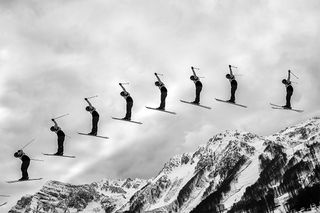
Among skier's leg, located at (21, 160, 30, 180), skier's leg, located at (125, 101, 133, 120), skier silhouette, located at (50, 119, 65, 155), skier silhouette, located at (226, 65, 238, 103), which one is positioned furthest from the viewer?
skier silhouette, located at (226, 65, 238, 103)

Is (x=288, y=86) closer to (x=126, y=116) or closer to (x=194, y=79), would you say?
(x=194, y=79)

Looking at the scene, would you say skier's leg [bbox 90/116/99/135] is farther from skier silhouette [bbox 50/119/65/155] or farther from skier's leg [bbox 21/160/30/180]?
skier's leg [bbox 21/160/30/180]

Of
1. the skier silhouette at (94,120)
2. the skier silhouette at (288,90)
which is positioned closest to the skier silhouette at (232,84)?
the skier silhouette at (288,90)

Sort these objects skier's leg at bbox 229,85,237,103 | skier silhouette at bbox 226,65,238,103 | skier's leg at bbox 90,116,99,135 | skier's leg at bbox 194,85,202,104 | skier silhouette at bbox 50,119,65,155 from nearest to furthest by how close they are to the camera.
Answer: skier silhouette at bbox 50,119,65,155
skier's leg at bbox 90,116,99,135
skier silhouette at bbox 226,65,238,103
skier's leg at bbox 194,85,202,104
skier's leg at bbox 229,85,237,103

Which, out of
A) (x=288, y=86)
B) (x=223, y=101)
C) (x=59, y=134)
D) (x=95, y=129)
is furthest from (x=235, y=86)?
(x=59, y=134)

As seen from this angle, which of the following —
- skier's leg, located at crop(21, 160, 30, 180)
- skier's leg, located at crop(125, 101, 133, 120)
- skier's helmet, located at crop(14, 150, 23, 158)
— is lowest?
skier's leg, located at crop(21, 160, 30, 180)

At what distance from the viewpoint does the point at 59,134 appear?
49.8 meters

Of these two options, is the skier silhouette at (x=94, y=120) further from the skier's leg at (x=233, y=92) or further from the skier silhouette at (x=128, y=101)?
the skier's leg at (x=233, y=92)

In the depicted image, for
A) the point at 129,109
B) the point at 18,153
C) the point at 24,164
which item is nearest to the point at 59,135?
the point at 18,153

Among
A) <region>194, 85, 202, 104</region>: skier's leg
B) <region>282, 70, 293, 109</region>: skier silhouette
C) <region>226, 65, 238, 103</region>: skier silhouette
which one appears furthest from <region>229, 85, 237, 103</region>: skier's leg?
<region>282, 70, 293, 109</region>: skier silhouette

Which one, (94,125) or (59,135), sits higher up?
(94,125)

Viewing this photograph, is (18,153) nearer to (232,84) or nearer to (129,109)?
(129,109)

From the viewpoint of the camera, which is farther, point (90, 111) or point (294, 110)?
point (294, 110)

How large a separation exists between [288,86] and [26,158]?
94.9 ft
